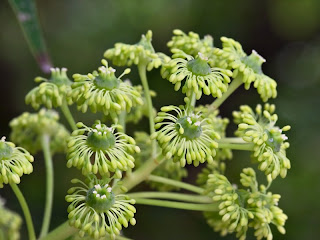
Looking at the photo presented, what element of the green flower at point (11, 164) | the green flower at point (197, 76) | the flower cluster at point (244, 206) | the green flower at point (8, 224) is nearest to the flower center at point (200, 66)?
the green flower at point (197, 76)

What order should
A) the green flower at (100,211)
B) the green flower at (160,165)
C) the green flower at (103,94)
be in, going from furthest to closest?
the green flower at (160,165) → the green flower at (103,94) → the green flower at (100,211)

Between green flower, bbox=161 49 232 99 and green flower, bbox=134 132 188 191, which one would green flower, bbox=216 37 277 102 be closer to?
green flower, bbox=161 49 232 99

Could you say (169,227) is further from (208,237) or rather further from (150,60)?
(150,60)

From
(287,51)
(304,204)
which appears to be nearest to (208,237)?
(304,204)

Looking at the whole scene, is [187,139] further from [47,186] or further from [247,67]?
[47,186]

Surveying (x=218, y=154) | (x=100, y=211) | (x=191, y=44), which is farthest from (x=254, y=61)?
(x=100, y=211)

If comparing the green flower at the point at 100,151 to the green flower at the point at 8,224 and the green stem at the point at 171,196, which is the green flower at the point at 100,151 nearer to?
the green stem at the point at 171,196

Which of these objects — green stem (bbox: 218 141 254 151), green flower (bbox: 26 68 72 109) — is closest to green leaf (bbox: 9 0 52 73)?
green flower (bbox: 26 68 72 109)
